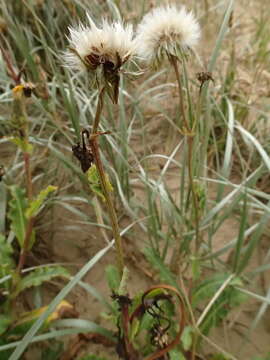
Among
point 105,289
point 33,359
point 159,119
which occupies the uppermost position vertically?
point 159,119

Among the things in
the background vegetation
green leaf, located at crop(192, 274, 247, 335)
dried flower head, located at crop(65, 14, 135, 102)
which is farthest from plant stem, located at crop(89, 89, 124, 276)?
green leaf, located at crop(192, 274, 247, 335)

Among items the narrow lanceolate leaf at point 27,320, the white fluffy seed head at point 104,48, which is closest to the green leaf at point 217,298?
the narrow lanceolate leaf at point 27,320

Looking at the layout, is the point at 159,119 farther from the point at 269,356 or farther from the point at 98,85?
the point at 98,85

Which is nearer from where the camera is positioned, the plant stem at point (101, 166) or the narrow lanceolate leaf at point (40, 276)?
the plant stem at point (101, 166)

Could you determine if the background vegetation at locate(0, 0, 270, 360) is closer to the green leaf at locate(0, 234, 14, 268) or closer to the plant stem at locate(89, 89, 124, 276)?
the green leaf at locate(0, 234, 14, 268)

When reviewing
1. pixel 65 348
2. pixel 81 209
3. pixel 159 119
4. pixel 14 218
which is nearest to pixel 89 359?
pixel 65 348

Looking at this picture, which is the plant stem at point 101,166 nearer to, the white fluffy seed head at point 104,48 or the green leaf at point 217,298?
the white fluffy seed head at point 104,48
